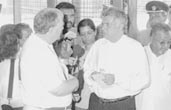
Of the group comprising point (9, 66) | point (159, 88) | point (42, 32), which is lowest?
point (159, 88)

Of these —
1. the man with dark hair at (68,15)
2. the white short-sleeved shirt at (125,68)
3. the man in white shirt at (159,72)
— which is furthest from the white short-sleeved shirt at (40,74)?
the man with dark hair at (68,15)

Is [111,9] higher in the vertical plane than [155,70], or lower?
higher

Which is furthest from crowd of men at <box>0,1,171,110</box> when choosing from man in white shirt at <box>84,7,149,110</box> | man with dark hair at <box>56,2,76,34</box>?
man with dark hair at <box>56,2,76,34</box>

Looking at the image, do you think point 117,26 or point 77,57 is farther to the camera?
point 77,57

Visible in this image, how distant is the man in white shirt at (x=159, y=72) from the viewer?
2844 millimetres

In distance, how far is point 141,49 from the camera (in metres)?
2.67

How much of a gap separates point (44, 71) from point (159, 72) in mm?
1075

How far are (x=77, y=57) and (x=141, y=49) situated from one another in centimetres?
92

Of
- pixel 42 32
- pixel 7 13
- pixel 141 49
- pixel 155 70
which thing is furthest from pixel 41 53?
pixel 7 13

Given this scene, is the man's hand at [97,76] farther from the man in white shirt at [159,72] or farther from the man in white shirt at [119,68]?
the man in white shirt at [159,72]

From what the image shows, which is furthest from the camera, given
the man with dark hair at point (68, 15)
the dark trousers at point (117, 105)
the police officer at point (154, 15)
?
the police officer at point (154, 15)

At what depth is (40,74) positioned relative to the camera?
224 cm

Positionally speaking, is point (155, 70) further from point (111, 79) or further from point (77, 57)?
point (77, 57)

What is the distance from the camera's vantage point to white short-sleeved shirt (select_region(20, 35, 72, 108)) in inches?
88.3
